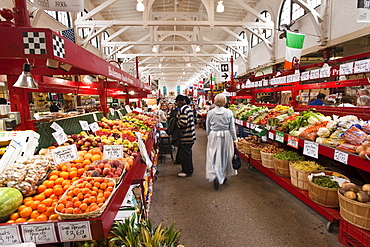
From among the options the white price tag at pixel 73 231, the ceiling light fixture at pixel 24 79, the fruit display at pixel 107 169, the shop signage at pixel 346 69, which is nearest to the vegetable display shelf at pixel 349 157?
the shop signage at pixel 346 69

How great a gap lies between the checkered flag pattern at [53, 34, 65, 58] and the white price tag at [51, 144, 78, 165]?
0.95 meters

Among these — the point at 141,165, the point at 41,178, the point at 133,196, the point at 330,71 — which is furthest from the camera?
the point at 330,71

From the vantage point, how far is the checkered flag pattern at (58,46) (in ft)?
4.93

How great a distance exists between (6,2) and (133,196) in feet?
27.6

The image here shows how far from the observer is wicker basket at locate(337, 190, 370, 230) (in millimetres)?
2234

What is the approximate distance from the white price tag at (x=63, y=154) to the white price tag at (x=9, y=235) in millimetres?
784

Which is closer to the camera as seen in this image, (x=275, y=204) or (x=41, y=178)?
(x=41, y=178)

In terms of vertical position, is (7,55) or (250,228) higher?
(7,55)

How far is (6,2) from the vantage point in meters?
6.75

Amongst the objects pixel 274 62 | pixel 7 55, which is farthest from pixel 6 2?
pixel 274 62

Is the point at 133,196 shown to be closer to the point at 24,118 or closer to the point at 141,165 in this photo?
the point at 141,165

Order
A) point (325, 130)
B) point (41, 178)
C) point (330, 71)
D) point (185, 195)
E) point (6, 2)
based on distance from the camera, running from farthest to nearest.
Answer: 1. point (6, 2)
2. point (185, 195)
3. point (330, 71)
4. point (325, 130)
5. point (41, 178)

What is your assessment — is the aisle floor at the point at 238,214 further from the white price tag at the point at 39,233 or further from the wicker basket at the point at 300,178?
the white price tag at the point at 39,233

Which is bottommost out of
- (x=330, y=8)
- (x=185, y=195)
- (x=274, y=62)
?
(x=185, y=195)
